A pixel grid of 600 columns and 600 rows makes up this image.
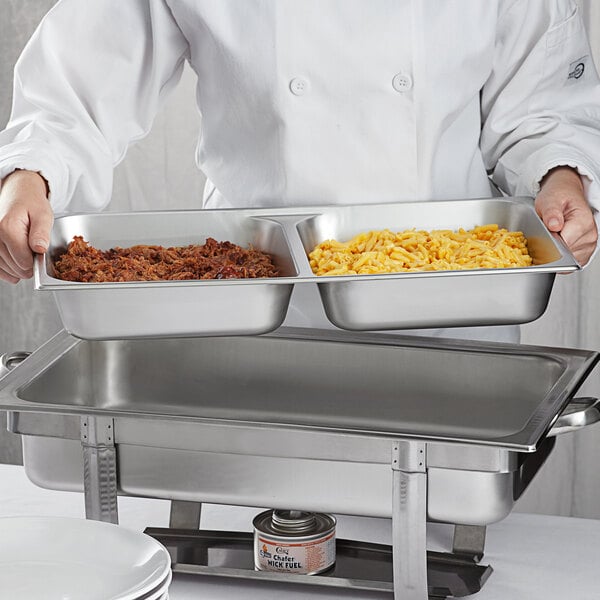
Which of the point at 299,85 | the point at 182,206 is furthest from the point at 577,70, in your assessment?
the point at 182,206

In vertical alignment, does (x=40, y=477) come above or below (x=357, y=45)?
below

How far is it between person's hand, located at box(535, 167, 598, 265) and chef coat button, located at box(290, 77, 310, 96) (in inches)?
12.1

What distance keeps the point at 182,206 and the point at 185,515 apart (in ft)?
4.02

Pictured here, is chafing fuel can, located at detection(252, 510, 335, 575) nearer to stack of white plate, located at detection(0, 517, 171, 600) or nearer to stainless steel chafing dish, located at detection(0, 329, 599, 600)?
stainless steel chafing dish, located at detection(0, 329, 599, 600)

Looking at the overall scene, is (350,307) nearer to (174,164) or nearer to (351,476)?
(351,476)

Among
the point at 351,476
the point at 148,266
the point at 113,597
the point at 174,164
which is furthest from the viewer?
the point at 174,164

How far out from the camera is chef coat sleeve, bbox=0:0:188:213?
1299 mm

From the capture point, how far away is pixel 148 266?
1.08 meters

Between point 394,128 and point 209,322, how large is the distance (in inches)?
16.7

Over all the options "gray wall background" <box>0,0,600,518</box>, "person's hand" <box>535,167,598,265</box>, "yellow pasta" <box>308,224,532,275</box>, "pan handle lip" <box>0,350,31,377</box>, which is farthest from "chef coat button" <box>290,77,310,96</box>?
"gray wall background" <box>0,0,600,518</box>

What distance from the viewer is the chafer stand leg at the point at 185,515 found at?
1.21 m

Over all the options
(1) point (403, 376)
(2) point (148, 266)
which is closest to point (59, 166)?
(2) point (148, 266)

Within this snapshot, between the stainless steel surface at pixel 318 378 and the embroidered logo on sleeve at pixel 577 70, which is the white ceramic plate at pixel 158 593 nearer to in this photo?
the stainless steel surface at pixel 318 378

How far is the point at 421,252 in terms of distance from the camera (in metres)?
1.09
